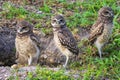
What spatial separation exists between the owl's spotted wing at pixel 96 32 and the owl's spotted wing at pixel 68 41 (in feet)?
1.74

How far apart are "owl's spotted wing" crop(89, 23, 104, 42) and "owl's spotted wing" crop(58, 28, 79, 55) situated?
1.74 feet

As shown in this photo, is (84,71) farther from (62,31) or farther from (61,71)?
(62,31)

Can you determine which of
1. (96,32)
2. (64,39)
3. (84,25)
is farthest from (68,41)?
(84,25)

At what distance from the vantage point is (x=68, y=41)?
784 cm

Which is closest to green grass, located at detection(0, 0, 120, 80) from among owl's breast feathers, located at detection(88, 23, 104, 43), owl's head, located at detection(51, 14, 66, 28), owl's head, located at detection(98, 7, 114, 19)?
owl's breast feathers, located at detection(88, 23, 104, 43)

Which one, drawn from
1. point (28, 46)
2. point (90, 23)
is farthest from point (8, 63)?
point (90, 23)

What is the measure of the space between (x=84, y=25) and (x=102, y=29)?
90cm

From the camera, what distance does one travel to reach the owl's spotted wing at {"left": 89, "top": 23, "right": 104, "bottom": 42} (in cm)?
818

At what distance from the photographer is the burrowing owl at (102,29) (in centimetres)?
816

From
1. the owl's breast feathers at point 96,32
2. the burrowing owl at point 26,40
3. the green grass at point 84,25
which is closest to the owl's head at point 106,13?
the owl's breast feathers at point 96,32

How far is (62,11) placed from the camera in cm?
954

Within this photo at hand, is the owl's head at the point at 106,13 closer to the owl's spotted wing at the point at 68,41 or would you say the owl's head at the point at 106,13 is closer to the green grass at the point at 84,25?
the green grass at the point at 84,25

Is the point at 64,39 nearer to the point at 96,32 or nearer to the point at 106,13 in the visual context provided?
the point at 96,32

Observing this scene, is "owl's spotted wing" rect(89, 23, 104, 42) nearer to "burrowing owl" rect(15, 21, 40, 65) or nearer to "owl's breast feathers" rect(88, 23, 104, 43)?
"owl's breast feathers" rect(88, 23, 104, 43)
